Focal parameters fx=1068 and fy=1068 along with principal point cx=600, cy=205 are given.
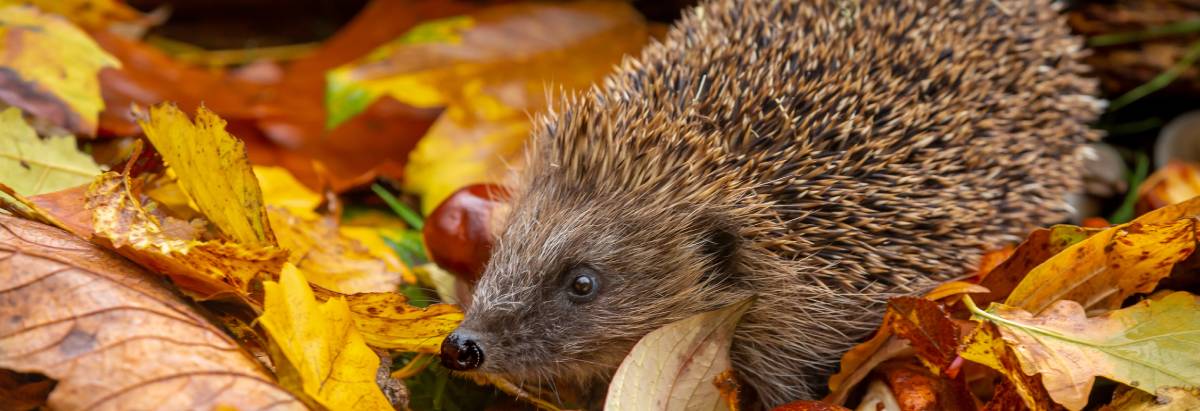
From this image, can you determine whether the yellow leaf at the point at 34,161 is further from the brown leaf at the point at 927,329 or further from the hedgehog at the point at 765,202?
the brown leaf at the point at 927,329

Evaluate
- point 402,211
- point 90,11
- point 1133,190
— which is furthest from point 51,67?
point 1133,190

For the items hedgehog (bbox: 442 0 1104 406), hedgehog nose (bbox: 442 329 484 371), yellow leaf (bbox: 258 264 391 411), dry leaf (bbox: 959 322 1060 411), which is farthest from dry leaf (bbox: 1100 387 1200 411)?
yellow leaf (bbox: 258 264 391 411)

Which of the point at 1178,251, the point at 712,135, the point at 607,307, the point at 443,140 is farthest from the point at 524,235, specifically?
the point at 1178,251

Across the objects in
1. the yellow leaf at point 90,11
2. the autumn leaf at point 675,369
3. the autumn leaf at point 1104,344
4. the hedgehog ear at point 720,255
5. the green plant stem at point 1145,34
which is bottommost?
the autumn leaf at point 675,369

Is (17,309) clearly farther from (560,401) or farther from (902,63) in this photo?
(902,63)

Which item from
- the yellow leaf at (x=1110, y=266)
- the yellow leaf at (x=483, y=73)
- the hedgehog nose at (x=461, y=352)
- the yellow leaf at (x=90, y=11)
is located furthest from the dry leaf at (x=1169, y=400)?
the yellow leaf at (x=90, y=11)

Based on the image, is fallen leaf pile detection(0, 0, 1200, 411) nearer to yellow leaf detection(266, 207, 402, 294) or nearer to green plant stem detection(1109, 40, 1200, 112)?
yellow leaf detection(266, 207, 402, 294)

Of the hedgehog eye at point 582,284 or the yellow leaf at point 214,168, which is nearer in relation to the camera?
the yellow leaf at point 214,168
